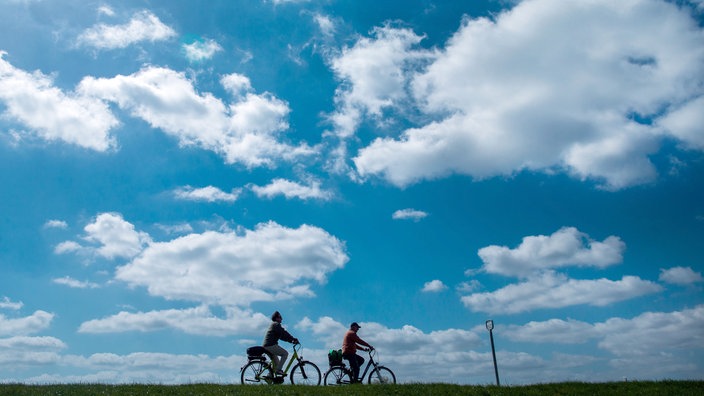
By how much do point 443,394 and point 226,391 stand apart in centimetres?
683

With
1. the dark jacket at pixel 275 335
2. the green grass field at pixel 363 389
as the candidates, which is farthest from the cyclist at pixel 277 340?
the green grass field at pixel 363 389

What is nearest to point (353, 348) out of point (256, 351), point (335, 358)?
point (335, 358)

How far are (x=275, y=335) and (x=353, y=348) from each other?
284 centimetres

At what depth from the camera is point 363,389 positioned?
17.3 m

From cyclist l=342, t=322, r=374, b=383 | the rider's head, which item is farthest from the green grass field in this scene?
the rider's head

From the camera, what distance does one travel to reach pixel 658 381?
65.5 ft

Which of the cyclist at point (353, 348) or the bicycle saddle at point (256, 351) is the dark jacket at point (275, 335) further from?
the cyclist at point (353, 348)

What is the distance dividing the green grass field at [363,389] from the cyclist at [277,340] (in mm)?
1573

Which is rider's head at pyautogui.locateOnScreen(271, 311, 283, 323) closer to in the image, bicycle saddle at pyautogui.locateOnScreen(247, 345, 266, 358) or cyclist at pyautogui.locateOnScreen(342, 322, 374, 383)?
bicycle saddle at pyautogui.locateOnScreen(247, 345, 266, 358)

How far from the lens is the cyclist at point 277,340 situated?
19141 millimetres

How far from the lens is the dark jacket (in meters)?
19.2

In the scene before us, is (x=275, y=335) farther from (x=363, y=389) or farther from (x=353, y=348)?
(x=363, y=389)

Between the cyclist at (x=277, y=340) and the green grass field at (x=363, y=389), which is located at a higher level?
the cyclist at (x=277, y=340)

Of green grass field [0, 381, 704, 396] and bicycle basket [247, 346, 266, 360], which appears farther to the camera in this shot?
bicycle basket [247, 346, 266, 360]
